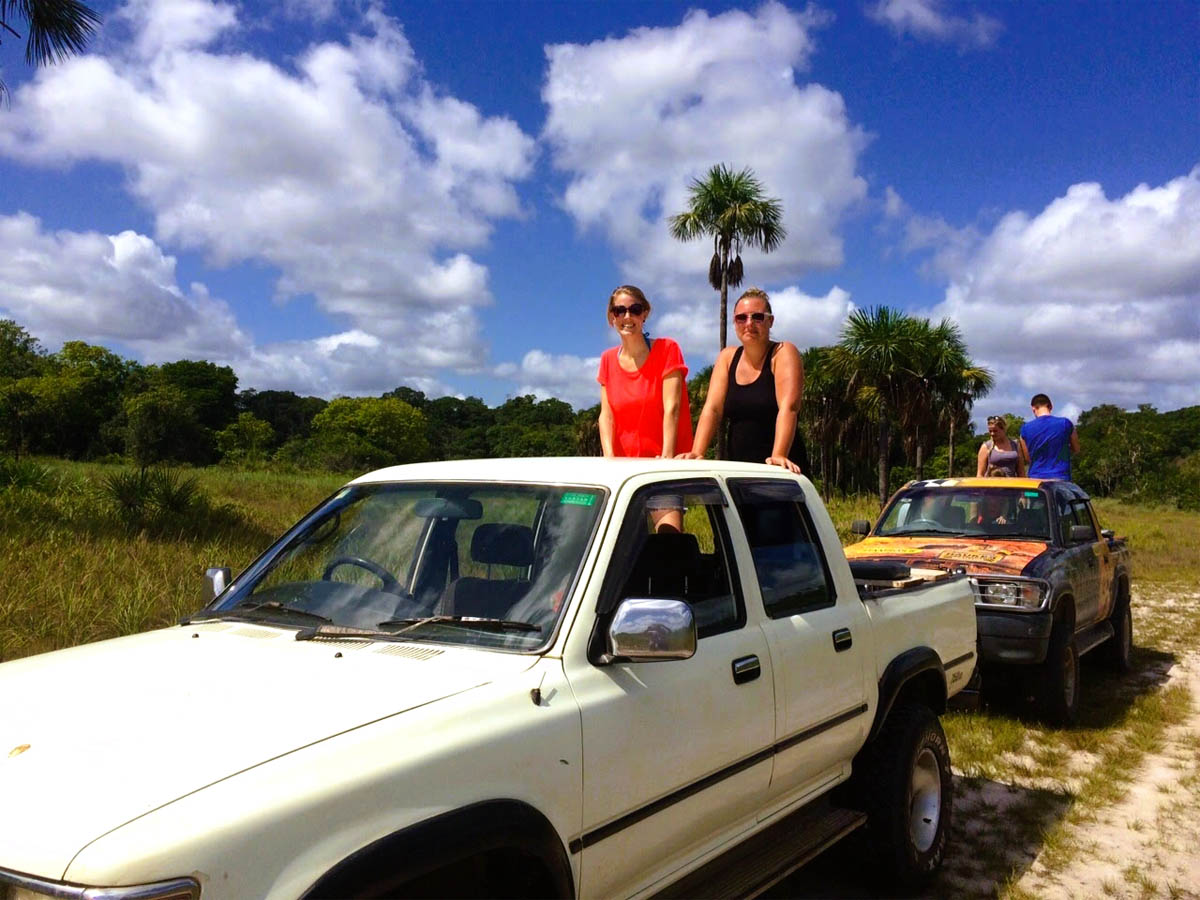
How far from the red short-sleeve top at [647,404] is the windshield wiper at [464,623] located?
2602 millimetres

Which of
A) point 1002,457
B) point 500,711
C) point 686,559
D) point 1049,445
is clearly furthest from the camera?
point 1002,457

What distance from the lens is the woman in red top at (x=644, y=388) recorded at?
5203mm

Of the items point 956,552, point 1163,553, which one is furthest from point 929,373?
point 956,552

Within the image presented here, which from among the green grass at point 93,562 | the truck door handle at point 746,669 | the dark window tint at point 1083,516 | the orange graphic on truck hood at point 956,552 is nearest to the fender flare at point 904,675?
the truck door handle at point 746,669

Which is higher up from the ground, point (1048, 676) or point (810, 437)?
point (810, 437)

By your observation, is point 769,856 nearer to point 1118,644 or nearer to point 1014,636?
point 1014,636

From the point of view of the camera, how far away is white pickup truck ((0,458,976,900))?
1800mm

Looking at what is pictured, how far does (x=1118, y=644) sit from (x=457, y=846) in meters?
8.01

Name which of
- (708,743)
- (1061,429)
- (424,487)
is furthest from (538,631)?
(1061,429)

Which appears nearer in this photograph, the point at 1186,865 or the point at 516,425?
the point at 1186,865

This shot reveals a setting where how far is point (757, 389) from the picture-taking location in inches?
209

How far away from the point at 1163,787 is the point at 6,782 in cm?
572

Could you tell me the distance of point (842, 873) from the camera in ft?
13.6

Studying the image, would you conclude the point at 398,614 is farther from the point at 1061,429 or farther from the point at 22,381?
the point at 22,381
